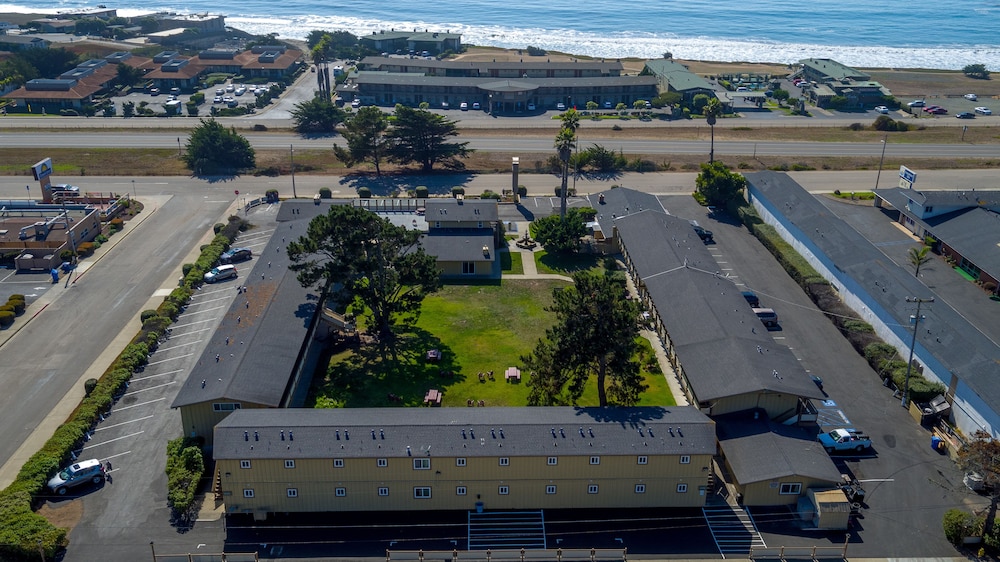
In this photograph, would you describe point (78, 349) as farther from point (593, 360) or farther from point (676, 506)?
point (676, 506)


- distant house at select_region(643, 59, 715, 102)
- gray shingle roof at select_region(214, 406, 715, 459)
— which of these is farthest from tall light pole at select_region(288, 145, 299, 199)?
distant house at select_region(643, 59, 715, 102)

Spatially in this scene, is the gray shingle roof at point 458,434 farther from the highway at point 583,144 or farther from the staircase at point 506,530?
the highway at point 583,144

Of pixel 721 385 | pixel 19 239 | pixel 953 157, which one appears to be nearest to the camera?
pixel 721 385

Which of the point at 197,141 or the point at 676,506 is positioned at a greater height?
the point at 197,141

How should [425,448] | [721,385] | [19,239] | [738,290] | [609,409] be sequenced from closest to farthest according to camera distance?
[425,448]
[609,409]
[721,385]
[738,290]
[19,239]

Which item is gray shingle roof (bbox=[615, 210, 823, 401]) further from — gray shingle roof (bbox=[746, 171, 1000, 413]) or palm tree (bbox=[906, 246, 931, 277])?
palm tree (bbox=[906, 246, 931, 277])

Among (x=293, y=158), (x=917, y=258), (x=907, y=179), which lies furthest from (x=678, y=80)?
(x=917, y=258)

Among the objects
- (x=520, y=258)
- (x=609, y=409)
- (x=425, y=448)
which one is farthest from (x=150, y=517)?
(x=520, y=258)
